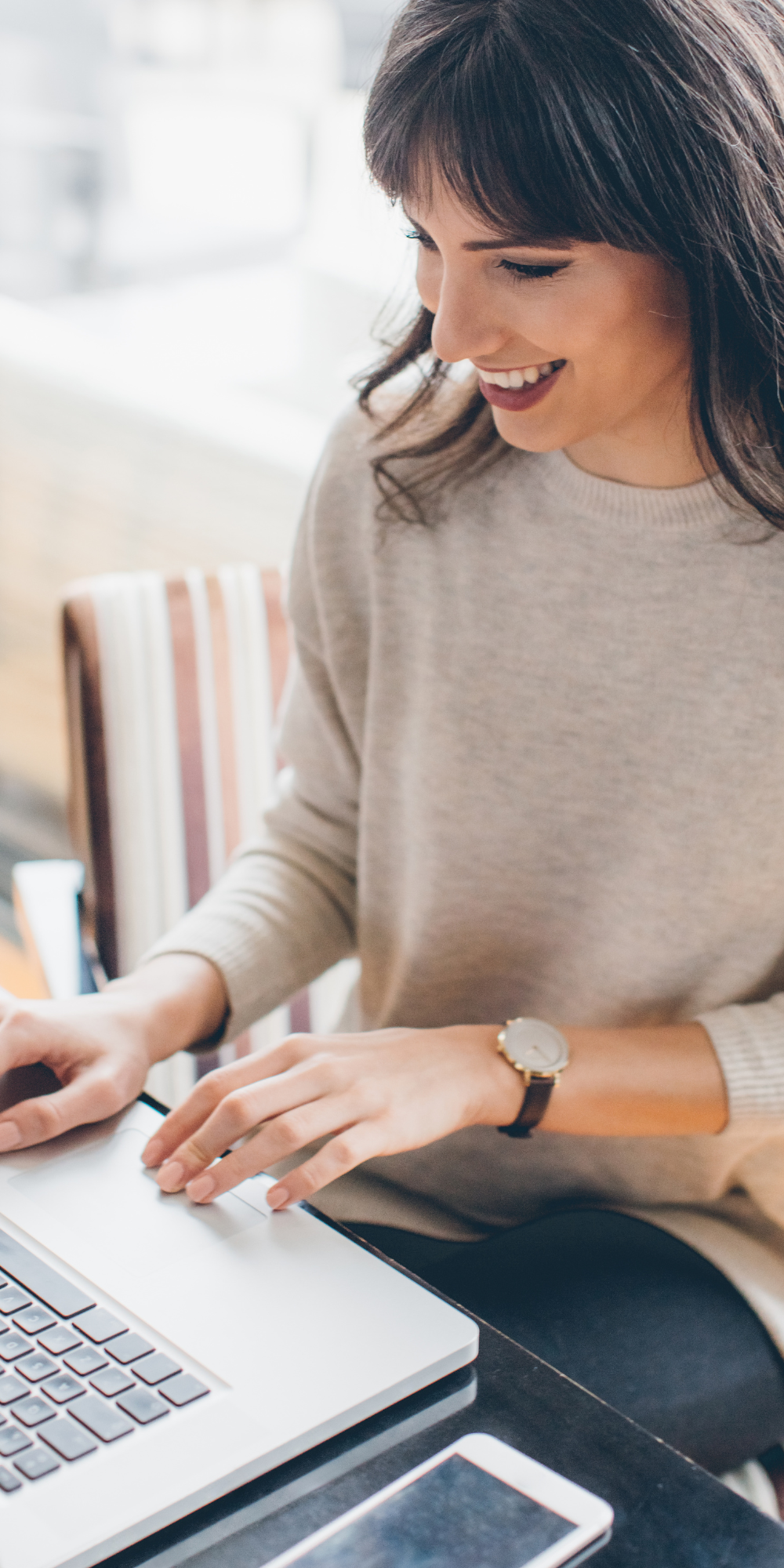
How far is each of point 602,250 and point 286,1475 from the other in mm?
571

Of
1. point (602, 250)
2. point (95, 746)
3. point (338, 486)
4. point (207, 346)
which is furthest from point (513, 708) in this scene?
point (207, 346)

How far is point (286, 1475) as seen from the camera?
48 cm

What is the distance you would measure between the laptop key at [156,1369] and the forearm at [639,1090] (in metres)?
0.33

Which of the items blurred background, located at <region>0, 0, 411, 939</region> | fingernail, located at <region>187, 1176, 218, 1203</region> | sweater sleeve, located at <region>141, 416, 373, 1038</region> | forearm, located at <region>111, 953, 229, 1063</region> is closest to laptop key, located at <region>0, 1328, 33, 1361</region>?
fingernail, located at <region>187, 1176, 218, 1203</region>

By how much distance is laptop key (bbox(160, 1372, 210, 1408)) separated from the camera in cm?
50

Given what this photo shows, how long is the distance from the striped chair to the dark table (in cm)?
73

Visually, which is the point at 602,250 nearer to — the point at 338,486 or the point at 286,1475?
the point at 338,486

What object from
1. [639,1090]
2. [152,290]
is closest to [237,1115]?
[639,1090]

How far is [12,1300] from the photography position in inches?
21.2

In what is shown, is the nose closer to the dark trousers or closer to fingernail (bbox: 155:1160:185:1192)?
fingernail (bbox: 155:1160:185:1192)

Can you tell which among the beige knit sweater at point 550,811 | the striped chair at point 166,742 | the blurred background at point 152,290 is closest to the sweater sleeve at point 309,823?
the beige knit sweater at point 550,811

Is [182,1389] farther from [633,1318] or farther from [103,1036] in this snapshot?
[633,1318]

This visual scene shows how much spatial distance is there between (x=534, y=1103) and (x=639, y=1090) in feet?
0.22

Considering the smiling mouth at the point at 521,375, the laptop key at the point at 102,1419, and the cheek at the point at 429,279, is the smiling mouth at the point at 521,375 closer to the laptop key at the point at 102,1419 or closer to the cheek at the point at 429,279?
the cheek at the point at 429,279
